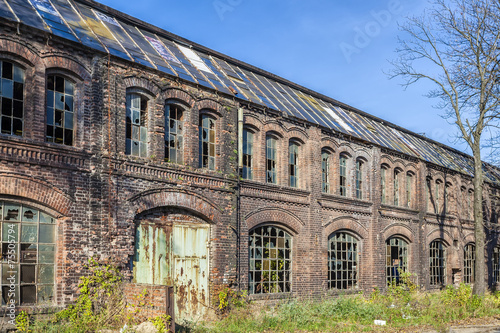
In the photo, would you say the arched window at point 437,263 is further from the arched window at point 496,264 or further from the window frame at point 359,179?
the window frame at point 359,179

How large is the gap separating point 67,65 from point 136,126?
234 cm

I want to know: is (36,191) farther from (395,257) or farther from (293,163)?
(395,257)

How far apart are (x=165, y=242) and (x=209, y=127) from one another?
12.3 feet

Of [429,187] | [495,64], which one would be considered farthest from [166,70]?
[429,187]

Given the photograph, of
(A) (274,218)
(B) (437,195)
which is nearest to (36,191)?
(A) (274,218)

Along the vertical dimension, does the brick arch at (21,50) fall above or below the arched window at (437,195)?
above

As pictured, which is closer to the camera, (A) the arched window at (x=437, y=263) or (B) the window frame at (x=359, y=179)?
(B) the window frame at (x=359, y=179)

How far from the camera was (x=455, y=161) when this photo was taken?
31.7 metres

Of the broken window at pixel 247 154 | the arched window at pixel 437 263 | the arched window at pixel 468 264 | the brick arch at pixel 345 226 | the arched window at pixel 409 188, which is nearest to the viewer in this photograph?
the broken window at pixel 247 154

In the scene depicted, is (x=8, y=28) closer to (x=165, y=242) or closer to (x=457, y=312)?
(x=165, y=242)

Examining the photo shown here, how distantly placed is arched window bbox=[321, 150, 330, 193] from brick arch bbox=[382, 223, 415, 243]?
4208 millimetres

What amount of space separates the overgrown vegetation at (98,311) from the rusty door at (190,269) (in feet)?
7.39

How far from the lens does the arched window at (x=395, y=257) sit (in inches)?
904

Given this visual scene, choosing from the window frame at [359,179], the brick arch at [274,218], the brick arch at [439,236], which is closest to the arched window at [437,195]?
the brick arch at [439,236]
